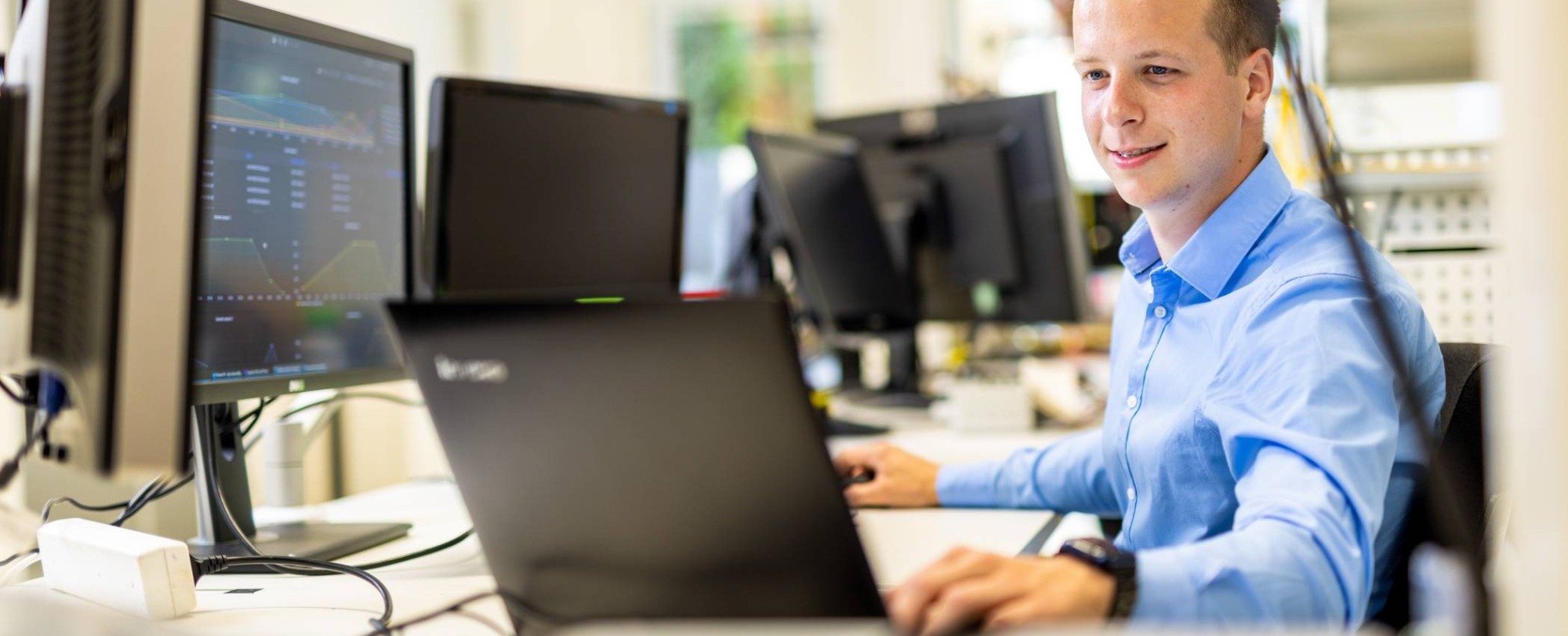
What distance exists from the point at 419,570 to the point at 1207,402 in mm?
736

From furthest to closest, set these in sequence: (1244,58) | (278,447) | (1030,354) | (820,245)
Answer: (1030,354) < (820,245) < (278,447) < (1244,58)

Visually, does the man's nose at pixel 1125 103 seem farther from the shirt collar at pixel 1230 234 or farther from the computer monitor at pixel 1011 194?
the computer monitor at pixel 1011 194

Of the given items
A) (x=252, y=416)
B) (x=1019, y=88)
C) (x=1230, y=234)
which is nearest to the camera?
(x=1230, y=234)

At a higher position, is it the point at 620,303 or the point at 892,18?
the point at 892,18

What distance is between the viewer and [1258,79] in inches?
44.9

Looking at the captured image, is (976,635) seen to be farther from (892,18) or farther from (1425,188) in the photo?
(892,18)

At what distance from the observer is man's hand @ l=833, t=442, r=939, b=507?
135cm

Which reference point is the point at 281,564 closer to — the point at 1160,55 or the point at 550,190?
the point at 550,190

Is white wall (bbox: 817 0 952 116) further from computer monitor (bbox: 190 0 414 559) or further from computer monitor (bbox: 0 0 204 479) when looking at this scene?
computer monitor (bbox: 0 0 204 479)

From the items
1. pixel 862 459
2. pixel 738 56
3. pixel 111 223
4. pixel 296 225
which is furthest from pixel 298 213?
pixel 738 56

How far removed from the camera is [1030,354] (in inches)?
126

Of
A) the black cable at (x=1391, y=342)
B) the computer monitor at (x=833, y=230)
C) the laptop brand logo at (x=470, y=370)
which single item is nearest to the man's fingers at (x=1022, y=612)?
the black cable at (x=1391, y=342)

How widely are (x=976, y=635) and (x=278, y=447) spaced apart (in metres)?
0.99

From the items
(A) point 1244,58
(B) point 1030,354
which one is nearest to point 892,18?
(B) point 1030,354
